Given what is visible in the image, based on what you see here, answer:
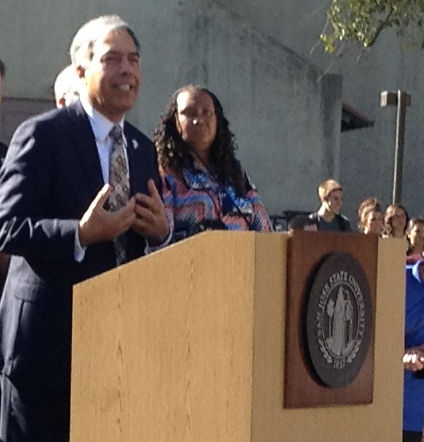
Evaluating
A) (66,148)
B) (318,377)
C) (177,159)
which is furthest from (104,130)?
(318,377)

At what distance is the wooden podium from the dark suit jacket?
18.5 inches

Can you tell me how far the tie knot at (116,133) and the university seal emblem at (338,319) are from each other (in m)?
1.07

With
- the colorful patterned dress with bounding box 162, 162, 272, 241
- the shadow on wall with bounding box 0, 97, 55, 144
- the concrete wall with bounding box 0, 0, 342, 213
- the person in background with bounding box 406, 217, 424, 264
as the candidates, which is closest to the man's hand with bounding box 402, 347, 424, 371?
the person in background with bounding box 406, 217, 424, 264

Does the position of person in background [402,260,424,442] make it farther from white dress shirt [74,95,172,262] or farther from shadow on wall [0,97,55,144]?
shadow on wall [0,97,55,144]

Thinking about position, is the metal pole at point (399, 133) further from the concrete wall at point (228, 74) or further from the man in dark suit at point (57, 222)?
the man in dark suit at point (57, 222)

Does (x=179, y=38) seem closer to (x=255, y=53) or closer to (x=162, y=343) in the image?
(x=255, y=53)

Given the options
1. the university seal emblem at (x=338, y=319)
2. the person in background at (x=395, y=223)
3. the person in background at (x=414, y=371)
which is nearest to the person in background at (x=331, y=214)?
the person in background at (x=395, y=223)

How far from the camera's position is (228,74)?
1870 cm

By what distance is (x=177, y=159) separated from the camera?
18.6 feet

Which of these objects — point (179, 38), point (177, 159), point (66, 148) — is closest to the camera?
point (66, 148)

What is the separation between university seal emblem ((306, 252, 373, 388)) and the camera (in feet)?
12.9

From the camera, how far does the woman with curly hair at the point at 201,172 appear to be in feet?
18.1

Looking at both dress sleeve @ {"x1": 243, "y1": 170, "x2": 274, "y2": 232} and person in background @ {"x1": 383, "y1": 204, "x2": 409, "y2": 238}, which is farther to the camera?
person in background @ {"x1": 383, "y1": 204, "x2": 409, "y2": 238}

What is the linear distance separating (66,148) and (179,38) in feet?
45.5
